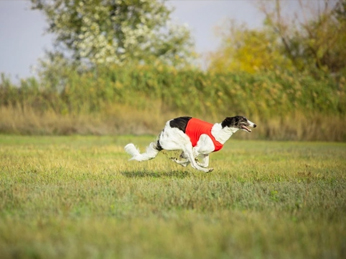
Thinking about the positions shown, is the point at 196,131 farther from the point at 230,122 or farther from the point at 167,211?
the point at 167,211

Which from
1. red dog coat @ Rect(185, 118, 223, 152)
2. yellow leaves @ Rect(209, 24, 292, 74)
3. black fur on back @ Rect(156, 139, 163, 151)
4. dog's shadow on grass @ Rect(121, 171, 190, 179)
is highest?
yellow leaves @ Rect(209, 24, 292, 74)

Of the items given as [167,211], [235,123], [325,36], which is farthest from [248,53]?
[167,211]

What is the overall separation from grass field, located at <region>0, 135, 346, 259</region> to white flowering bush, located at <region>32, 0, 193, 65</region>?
26077 mm

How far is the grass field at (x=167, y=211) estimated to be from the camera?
4098 millimetres

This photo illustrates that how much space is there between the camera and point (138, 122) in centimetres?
2088

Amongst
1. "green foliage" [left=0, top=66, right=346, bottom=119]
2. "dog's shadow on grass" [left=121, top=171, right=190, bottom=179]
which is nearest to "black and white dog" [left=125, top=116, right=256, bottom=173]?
"dog's shadow on grass" [left=121, top=171, right=190, bottom=179]

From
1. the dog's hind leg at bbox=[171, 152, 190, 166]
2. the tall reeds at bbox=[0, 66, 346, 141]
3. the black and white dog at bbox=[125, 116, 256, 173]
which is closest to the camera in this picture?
the black and white dog at bbox=[125, 116, 256, 173]

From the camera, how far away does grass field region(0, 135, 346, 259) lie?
4.10 m

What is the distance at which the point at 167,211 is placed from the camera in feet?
18.5

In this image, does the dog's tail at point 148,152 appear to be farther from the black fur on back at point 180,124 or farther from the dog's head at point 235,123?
the dog's head at point 235,123

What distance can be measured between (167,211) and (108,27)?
1269 inches

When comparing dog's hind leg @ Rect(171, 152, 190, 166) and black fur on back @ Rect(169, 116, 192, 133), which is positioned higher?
black fur on back @ Rect(169, 116, 192, 133)

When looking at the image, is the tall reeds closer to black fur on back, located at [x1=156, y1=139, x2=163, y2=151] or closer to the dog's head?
the dog's head

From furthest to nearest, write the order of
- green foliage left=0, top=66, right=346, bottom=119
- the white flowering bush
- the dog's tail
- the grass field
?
the white flowering bush
green foliage left=0, top=66, right=346, bottom=119
the dog's tail
the grass field
